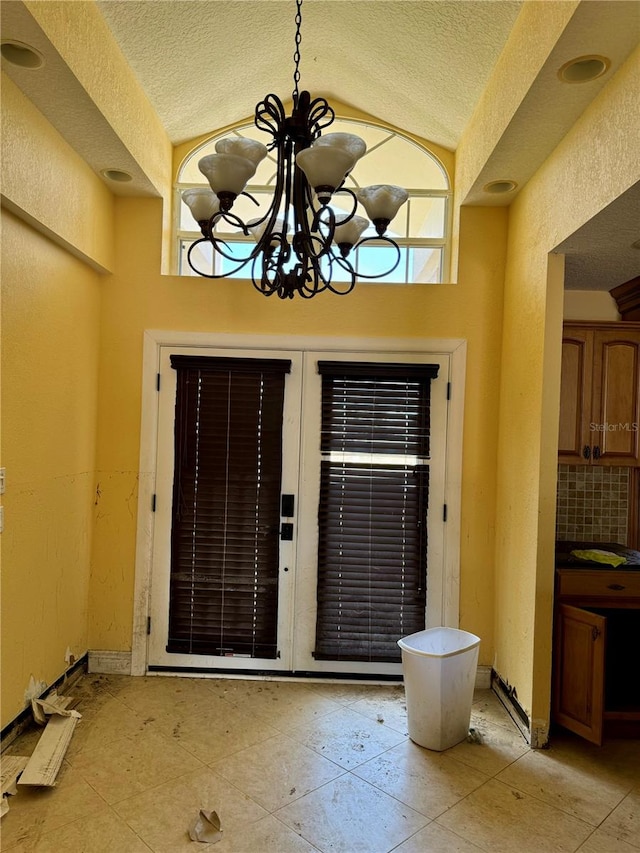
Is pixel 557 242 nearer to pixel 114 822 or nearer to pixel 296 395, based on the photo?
pixel 296 395

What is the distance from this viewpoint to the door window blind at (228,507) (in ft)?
11.2

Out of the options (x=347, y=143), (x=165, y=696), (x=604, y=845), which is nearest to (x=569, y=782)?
(x=604, y=845)

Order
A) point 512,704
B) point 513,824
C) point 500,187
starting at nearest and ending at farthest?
point 513,824
point 512,704
point 500,187

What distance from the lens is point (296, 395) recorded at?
11.3 ft

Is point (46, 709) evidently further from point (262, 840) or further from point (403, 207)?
point (403, 207)

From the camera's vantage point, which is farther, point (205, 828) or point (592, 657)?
point (592, 657)

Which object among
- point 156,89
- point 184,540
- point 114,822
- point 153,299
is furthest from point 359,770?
point 156,89

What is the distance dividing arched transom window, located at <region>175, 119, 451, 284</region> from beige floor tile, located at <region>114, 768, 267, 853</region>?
2.78m

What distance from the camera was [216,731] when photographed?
111 inches

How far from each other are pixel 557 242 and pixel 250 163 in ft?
5.28

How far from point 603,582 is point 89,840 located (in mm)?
2533

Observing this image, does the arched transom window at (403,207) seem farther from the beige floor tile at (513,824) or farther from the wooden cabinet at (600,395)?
the beige floor tile at (513,824)

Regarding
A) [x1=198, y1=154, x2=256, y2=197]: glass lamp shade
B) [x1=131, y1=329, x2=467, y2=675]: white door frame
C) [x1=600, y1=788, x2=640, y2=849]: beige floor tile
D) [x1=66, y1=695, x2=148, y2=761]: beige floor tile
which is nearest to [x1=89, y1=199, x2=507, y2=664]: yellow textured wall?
[x1=131, y1=329, x2=467, y2=675]: white door frame

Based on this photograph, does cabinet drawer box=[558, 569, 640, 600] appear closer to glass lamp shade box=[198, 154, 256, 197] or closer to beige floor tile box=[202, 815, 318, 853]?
beige floor tile box=[202, 815, 318, 853]
